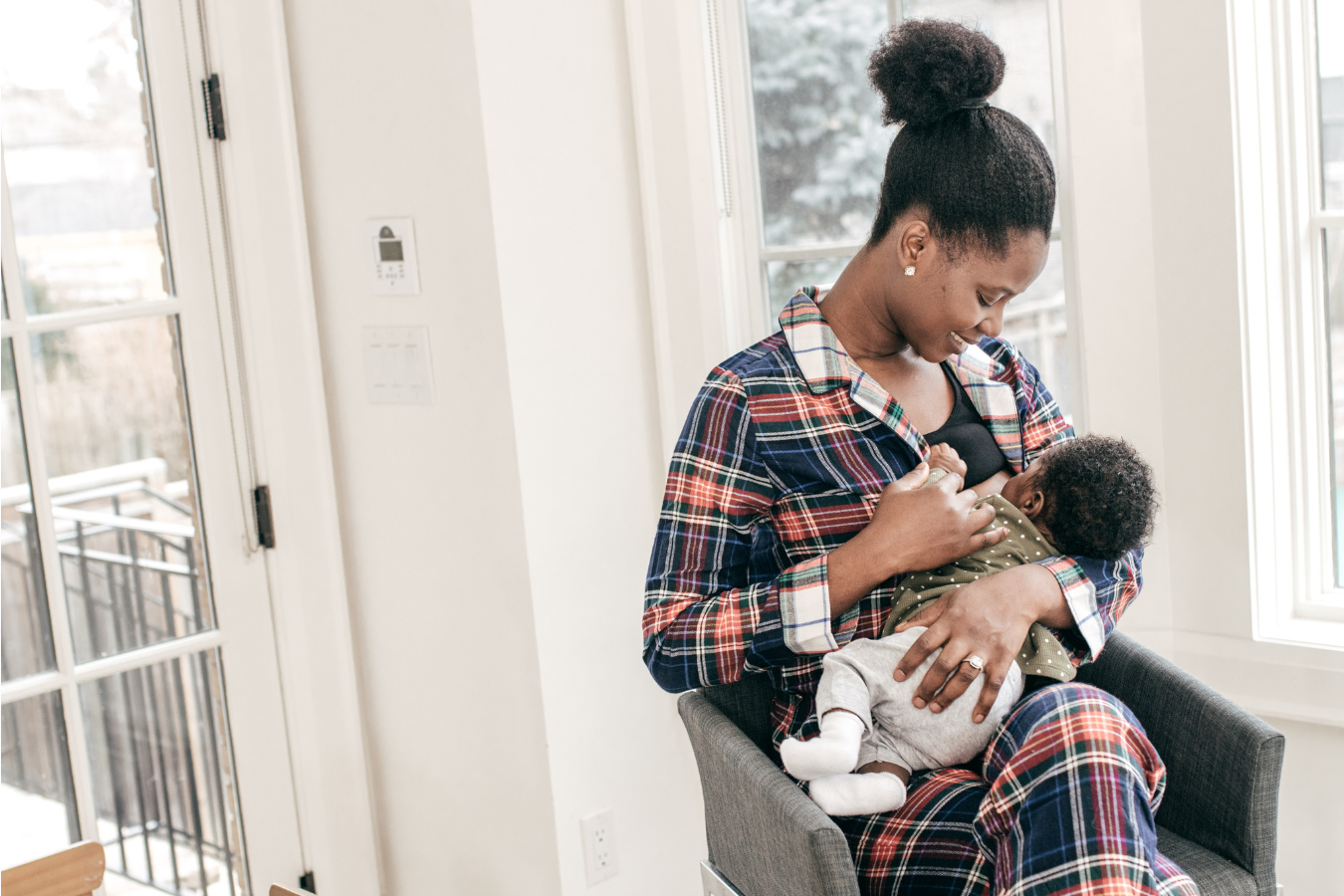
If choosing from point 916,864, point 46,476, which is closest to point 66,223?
point 46,476

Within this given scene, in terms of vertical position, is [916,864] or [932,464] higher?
[932,464]

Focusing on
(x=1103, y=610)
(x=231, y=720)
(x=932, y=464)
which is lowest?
(x=231, y=720)

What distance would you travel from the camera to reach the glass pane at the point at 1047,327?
6.19 feet

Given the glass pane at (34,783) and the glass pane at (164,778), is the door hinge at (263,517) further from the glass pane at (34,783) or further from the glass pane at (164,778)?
the glass pane at (34,783)

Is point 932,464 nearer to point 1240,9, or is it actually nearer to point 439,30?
point 1240,9

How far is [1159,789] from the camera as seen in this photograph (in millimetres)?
1222

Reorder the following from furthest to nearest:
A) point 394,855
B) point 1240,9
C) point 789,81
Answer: point 394,855 < point 789,81 < point 1240,9

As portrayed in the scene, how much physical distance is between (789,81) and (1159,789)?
4.43 ft

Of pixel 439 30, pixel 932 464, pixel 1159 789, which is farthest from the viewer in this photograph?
pixel 439 30

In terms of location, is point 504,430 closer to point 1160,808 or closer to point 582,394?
point 582,394

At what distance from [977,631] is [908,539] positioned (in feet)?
0.42

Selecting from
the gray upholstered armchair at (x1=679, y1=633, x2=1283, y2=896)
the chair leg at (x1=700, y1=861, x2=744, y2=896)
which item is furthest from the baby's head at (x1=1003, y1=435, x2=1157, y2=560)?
the chair leg at (x1=700, y1=861, x2=744, y2=896)

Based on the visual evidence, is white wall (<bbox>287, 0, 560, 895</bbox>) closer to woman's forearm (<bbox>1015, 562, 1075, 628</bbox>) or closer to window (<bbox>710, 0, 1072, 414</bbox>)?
window (<bbox>710, 0, 1072, 414</bbox>)

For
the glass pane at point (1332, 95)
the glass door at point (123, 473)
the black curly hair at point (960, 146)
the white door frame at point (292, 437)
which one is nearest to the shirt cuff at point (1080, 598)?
the black curly hair at point (960, 146)
